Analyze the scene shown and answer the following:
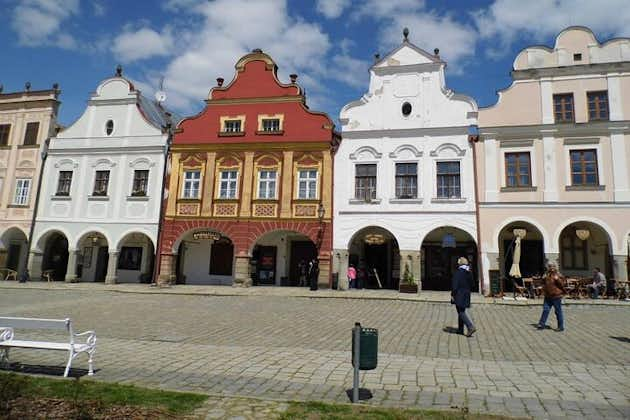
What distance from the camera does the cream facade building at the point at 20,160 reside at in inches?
1028

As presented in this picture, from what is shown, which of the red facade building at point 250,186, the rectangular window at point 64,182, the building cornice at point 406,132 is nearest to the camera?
the building cornice at point 406,132

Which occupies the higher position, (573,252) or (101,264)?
(573,252)

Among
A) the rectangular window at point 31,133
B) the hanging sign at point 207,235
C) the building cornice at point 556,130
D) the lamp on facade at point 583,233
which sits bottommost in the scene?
the hanging sign at point 207,235

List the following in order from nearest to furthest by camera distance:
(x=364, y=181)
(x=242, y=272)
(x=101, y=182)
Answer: (x=364, y=181) < (x=242, y=272) < (x=101, y=182)

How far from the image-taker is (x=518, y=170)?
20.2 m

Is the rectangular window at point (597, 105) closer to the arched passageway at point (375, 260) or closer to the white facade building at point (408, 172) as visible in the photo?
the white facade building at point (408, 172)

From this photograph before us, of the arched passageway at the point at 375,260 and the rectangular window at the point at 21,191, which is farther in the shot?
the rectangular window at the point at 21,191

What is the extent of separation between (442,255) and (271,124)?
11.8 metres

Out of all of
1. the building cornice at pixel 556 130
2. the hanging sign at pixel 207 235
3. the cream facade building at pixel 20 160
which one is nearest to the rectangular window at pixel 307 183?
the hanging sign at pixel 207 235

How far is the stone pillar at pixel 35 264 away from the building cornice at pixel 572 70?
28.3 metres

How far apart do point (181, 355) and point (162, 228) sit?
17.7 metres

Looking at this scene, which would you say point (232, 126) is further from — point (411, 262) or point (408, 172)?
point (411, 262)

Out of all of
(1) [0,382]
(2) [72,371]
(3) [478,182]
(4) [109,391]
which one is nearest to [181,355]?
(2) [72,371]

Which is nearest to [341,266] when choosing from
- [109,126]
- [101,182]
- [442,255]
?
[442,255]
